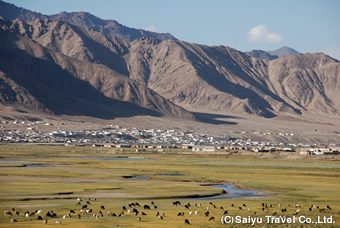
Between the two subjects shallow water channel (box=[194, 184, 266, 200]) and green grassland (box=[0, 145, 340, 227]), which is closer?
green grassland (box=[0, 145, 340, 227])

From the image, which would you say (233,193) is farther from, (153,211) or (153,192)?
(153,211)

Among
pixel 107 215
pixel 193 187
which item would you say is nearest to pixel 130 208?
pixel 107 215

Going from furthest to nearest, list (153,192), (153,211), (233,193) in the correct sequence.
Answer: (233,193) → (153,192) → (153,211)

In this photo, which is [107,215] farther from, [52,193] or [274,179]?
[274,179]

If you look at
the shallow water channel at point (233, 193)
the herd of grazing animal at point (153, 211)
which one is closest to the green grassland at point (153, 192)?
the herd of grazing animal at point (153, 211)

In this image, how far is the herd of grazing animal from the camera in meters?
43.2

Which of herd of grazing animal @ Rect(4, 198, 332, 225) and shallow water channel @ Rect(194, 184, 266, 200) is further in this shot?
shallow water channel @ Rect(194, 184, 266, 200)

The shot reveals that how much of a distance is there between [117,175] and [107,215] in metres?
37.3

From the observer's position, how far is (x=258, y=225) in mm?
41281

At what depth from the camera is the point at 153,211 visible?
155 feet

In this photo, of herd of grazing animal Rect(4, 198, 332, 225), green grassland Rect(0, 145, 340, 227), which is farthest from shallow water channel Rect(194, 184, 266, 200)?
herd of grazing animal Rect(4, 198, 332, 225)

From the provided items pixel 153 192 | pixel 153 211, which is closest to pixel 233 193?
pixel 153 192

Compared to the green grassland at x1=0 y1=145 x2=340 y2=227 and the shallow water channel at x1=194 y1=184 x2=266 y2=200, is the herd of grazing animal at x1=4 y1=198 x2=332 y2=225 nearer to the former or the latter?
the green grassland at x1=0 y1=145 x2=340 y2=227

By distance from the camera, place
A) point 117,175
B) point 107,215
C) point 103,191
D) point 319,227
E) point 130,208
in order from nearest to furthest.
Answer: point 319,227
point 107,215
point 130,208
point 103,191
point 117,175
